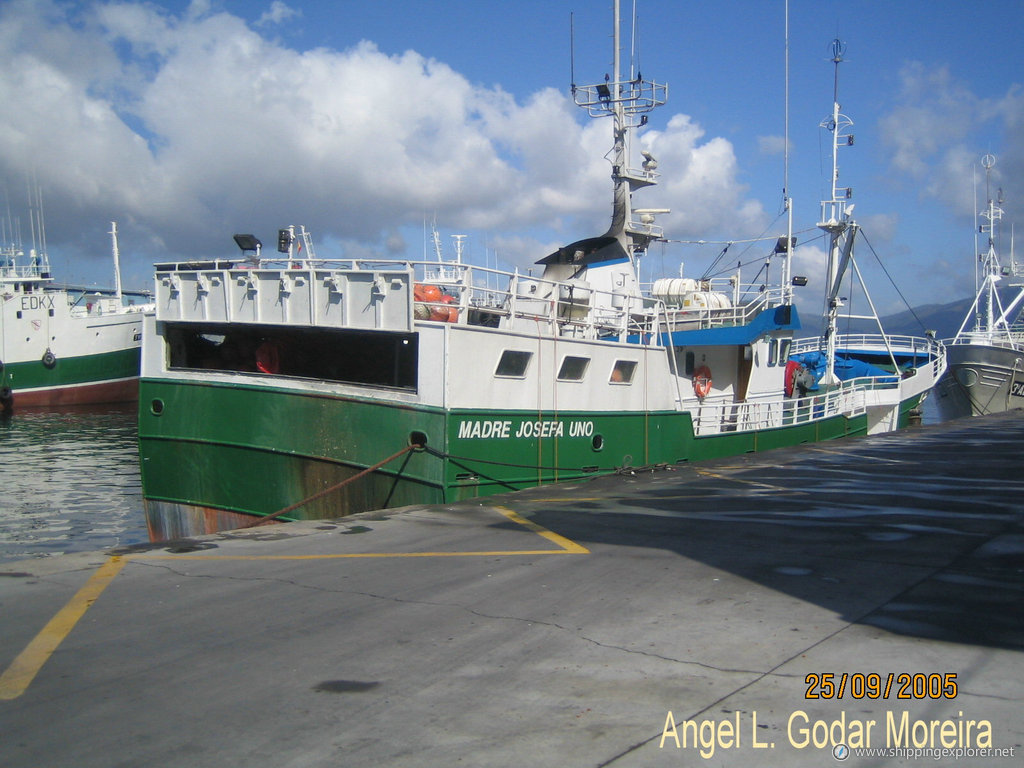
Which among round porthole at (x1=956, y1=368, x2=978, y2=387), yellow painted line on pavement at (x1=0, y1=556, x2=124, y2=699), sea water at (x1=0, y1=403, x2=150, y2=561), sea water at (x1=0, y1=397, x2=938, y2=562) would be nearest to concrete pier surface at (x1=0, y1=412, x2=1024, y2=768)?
yellow painted line on pavement at (x1=0, y1=556, x2=124, y2=699)

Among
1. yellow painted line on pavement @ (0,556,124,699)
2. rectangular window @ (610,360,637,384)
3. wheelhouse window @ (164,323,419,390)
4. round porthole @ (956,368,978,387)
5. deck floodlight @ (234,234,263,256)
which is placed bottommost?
yellow painted line on pavement @ (0,556,124,699)

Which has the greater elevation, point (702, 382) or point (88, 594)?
point (702, 382)

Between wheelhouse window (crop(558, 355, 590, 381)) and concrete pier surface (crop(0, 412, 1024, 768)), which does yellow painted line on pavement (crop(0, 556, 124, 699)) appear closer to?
concrete pier surface (crop(0, 412, 1024, 768))

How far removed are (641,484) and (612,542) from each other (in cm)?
482

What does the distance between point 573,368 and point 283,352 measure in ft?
16.2

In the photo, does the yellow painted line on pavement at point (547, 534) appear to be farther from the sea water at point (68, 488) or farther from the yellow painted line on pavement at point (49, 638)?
the sea water at point (68, 488)

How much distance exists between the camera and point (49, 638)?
5047 millimetres

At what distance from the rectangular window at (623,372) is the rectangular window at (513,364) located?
7.33ft

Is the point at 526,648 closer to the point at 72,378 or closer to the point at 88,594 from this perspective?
the point at 88,594

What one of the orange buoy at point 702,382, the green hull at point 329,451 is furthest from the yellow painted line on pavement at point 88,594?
the orange buoy at point 702,382

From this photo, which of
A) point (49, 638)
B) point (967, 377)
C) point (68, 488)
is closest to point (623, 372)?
point (49, 638)

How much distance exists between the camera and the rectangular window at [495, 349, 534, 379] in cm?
1184

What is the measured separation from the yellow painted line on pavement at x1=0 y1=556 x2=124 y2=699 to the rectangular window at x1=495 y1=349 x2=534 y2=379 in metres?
6.27

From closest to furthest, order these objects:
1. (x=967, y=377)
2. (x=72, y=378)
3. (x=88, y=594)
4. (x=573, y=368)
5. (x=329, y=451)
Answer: (x=88, y=594), (x=329, y=451), (x=573, y=368), (x=967, y=377), (x=72, y=378)
